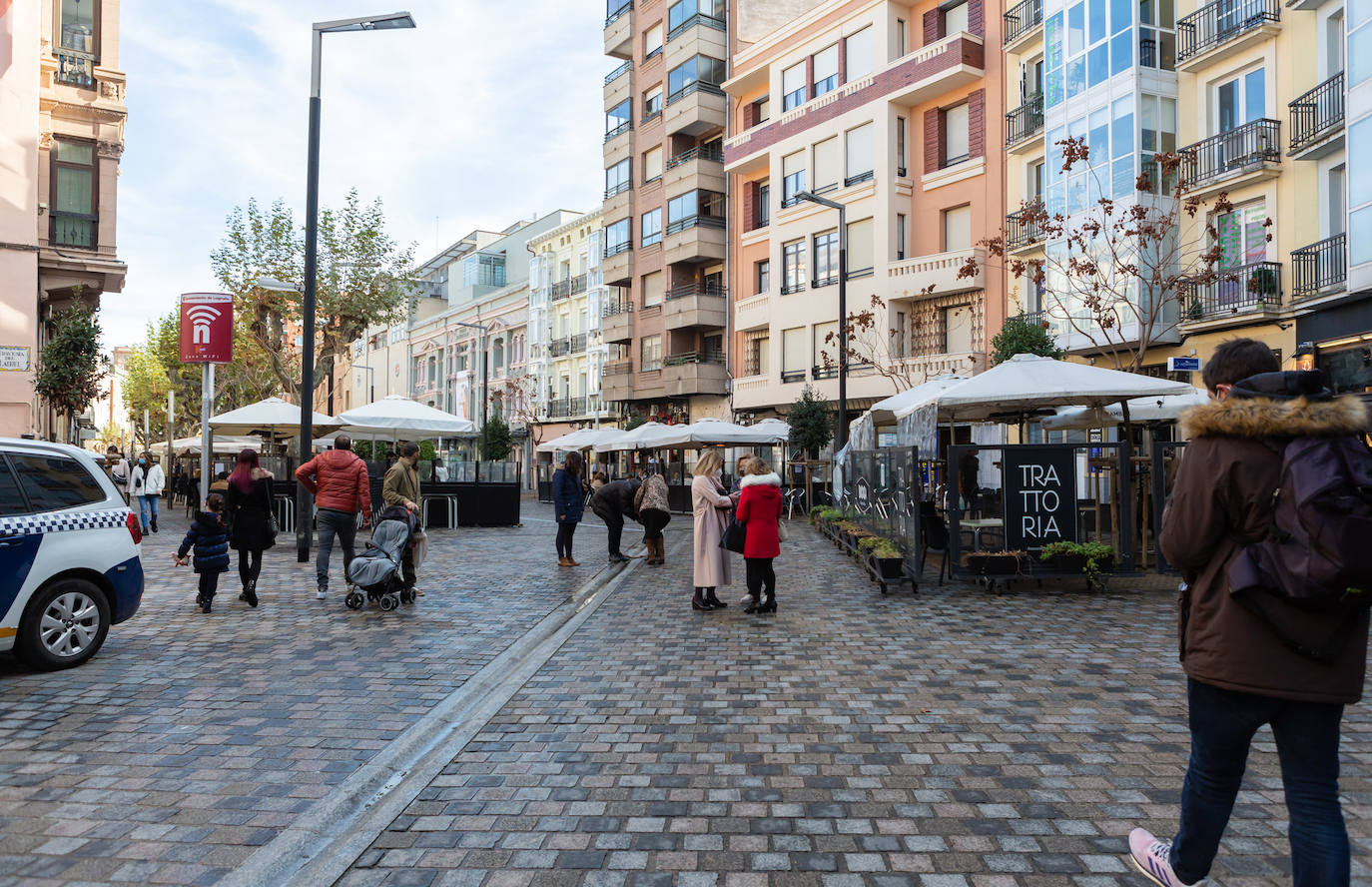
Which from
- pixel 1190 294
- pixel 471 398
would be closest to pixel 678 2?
pixel 1190 294

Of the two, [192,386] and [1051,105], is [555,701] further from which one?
[192,386]

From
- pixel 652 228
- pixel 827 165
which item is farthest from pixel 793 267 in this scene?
pixel 652 228

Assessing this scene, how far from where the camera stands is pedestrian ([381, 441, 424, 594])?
1104cm

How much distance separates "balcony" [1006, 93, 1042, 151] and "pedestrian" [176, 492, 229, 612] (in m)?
25.0

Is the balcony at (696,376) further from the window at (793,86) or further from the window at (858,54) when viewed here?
the window at (858,54)

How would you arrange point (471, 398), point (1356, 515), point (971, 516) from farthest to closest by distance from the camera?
point (471, 398), point (971, 516), point (1356, 515)

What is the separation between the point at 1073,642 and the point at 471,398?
218 ft

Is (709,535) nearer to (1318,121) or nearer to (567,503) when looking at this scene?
(567,503)

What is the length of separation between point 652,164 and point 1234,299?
2879 cm

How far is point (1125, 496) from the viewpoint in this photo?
39.3 feet

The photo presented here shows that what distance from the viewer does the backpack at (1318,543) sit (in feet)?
8.99

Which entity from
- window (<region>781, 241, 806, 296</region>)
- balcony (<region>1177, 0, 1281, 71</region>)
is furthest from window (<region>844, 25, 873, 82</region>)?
balcony (<region>1177, 0, 1281, 71</region>)

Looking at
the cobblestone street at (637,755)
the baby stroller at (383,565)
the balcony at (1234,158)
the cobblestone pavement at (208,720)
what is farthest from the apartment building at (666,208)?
the cobblestone street at (637,755)

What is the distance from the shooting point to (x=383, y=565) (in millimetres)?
10438
